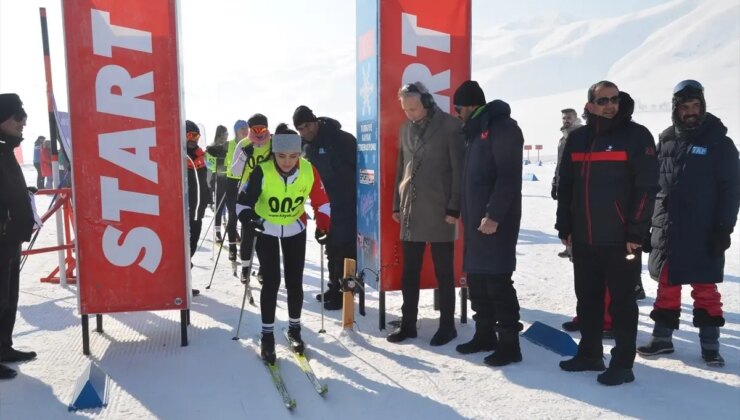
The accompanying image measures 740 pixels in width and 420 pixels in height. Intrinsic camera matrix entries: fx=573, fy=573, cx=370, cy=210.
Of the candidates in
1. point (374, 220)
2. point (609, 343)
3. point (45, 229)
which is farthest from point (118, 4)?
point (45, 229)

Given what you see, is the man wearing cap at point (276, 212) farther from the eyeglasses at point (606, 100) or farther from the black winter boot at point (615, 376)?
the black winter boot at point (615, 376)

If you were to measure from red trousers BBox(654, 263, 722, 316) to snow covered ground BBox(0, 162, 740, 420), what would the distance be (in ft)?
1.24

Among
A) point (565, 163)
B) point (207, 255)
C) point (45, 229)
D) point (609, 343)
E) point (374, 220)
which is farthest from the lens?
point (45, 229)

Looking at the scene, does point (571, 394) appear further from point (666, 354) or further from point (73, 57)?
point (73, 57)

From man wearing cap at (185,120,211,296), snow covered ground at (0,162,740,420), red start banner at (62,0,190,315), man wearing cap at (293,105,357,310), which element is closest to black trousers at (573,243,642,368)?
snow covered ground at (0,162,740,420)

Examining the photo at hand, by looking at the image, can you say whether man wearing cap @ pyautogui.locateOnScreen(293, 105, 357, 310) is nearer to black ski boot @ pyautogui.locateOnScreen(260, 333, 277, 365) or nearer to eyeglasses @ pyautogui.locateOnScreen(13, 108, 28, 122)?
black ski boot @ pyautogui.locateOnScreen(260, 333, 277, 365)

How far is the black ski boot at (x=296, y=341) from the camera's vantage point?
4.29m

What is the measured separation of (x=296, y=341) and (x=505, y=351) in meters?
1.55

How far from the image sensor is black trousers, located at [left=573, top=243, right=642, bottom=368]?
3.63 meters

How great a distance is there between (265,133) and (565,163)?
124 inches

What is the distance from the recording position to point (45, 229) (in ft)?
39.0

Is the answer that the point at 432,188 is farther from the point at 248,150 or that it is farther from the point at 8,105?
the point at 8,105

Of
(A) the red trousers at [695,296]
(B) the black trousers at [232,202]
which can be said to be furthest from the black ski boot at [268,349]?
(B) the black trousers at [232,202]

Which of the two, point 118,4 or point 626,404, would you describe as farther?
point 118,4
